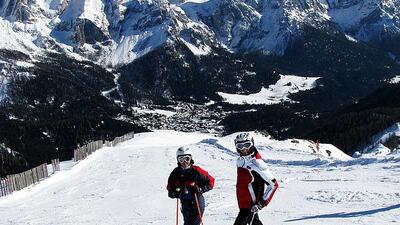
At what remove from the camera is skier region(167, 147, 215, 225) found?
42.6ft

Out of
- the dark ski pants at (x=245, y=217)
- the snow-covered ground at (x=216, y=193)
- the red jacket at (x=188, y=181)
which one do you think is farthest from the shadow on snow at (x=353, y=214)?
the dark ski pants at (x=245, y=217)

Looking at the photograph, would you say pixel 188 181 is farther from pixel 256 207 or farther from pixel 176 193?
pixel 256 207

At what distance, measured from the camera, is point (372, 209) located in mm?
18719

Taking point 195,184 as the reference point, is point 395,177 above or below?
below

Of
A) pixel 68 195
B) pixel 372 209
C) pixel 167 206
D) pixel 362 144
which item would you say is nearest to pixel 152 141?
pixel 362 144

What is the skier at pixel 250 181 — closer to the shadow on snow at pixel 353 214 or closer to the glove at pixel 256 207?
the glove at pixel 256 207

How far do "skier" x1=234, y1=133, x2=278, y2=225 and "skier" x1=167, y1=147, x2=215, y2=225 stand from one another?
121cm

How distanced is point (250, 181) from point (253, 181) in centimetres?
6

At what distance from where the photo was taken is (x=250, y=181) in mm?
11922

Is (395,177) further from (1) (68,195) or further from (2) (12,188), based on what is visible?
(2) (12,188)

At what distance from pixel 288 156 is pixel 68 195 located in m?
17.9

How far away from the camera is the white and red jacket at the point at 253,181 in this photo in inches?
462

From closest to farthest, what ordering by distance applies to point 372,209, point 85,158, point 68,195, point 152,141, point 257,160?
point 257,160 → point 372,209 → point 68,195 → point 85,158 → point 152,141

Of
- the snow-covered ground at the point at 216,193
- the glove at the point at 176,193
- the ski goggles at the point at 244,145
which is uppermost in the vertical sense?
the ski goggles at the point at 244,145
